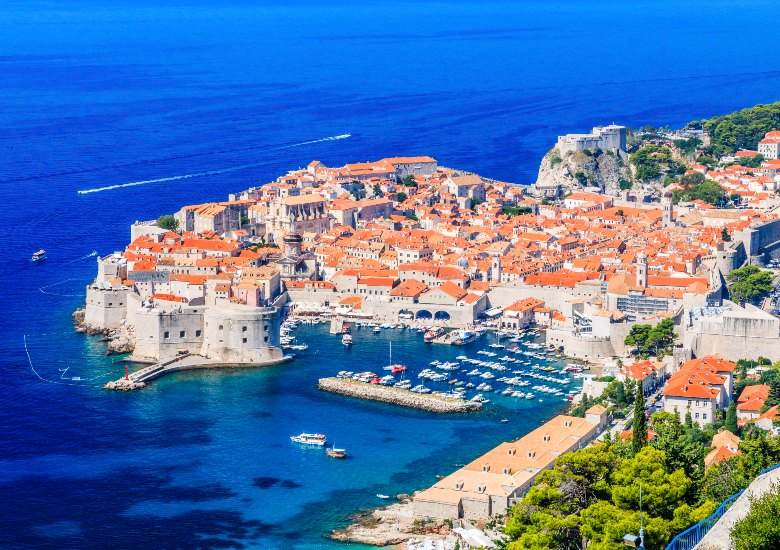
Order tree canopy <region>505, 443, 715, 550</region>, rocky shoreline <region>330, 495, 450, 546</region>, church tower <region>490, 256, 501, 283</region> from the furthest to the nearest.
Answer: church tower <region>490, 256, 501, 283</region> < rocky shoreline <region>330, 495, 450, 546</region> < tree canopy <region>505, 443, 715, 550</region>

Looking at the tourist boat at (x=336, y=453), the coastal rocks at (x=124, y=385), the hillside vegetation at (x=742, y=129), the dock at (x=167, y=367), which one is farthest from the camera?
the hillside vegetation at (x=742, y=129)

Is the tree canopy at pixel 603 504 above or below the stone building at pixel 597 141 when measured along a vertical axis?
below

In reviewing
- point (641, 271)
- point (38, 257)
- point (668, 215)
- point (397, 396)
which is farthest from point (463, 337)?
point (38, 257)

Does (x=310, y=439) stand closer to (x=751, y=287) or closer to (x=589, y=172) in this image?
(x=751, y=287)

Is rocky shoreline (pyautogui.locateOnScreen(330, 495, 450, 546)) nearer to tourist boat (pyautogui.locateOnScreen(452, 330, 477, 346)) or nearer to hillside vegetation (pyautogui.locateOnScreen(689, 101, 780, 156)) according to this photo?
tourist boat (pyautogui.locateOnScreen(452, 330, 477, 346))

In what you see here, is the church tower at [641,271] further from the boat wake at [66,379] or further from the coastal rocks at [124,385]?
the boat wake at [66,379]

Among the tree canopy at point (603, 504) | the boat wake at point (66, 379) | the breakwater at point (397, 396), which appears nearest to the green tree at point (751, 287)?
the breakwater at point (397, 396)

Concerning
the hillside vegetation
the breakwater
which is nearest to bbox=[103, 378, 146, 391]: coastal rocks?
the breakwater
